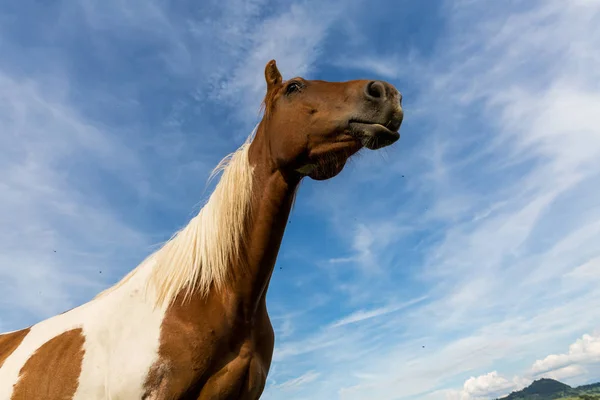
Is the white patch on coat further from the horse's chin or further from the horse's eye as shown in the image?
the horse's eye

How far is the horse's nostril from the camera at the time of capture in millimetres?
3692

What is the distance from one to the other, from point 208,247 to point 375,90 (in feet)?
6.69

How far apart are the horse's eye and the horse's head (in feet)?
0.04

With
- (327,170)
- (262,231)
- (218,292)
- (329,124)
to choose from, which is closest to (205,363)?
(218,292)

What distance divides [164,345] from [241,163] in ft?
5.88

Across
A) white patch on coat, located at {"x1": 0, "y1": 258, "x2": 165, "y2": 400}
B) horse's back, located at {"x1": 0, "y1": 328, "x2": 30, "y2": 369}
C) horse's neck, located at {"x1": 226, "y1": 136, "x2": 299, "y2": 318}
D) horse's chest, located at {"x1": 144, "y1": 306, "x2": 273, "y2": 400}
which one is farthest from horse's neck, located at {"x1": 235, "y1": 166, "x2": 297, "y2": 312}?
horse's back, located at {"x1": 0, "y1": 328, "x2": 30, "y2": 369}

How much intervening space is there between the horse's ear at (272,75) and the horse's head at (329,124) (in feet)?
1.40

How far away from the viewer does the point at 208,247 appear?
12.7ft

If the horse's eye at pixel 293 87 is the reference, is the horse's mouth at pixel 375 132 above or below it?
below

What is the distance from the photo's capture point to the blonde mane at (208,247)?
3715mm

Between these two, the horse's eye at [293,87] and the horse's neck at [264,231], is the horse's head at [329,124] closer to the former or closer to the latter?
the horse's eye at [293,87]

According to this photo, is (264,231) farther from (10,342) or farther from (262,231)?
(10,342)

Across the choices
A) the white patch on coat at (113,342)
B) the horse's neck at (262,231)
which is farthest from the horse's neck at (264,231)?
the white patch on coat at (113,342)

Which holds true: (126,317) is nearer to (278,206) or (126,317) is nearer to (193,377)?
(193,377)
